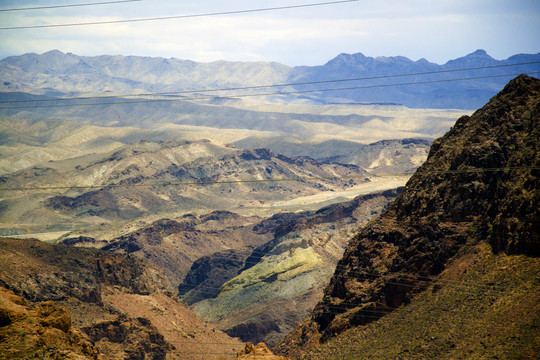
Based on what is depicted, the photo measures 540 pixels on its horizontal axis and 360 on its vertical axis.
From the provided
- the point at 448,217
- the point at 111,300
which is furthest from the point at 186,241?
the point at 448,217

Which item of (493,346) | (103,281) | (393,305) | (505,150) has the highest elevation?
(505,150)

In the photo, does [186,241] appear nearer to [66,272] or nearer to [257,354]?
[66,272]

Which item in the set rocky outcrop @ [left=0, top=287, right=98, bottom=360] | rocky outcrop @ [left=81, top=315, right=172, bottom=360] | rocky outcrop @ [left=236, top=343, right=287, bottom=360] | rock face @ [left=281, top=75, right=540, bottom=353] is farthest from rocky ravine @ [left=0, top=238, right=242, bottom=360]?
rocky outcrop @ [left=236, top=343, right=287, bottom=360]

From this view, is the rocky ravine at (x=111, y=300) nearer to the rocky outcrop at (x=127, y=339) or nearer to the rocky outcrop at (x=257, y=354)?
the rocky outcrop at (x=127, y=339)

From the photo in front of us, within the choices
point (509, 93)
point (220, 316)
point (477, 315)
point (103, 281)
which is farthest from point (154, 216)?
point (477, 315)

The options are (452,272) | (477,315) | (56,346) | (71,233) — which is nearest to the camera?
(56,346)

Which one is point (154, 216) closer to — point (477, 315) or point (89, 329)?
point (89, 329)

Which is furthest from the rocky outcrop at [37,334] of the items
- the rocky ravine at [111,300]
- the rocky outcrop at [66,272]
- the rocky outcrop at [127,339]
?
the rocky outcrop at [66,272]

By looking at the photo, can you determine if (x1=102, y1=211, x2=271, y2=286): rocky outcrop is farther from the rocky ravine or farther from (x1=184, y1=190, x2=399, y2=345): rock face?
the rocky ravine
